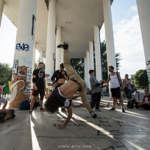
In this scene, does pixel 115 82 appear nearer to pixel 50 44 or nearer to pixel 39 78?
pixel 39 78

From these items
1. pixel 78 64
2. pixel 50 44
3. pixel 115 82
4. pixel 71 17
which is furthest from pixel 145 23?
pixel 78 64

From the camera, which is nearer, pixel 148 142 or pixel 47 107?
pixel 148 142

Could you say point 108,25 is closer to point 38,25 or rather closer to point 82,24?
point 82,24

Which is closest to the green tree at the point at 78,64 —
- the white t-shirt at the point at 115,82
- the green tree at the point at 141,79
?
the white t-shirt at the point at 115,82

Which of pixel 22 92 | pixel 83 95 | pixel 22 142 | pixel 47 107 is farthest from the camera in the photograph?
pixel 22 92

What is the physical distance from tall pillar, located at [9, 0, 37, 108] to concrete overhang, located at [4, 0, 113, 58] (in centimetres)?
860

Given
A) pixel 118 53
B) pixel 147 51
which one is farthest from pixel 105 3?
pixel 118 53

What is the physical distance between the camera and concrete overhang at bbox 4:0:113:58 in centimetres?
1282

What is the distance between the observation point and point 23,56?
548 centimetres

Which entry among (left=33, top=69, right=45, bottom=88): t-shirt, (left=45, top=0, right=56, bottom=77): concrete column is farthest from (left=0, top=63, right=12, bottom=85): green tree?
(left=33, top=69, right=45, bottom=88): t-shirt

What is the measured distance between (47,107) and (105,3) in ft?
42.9

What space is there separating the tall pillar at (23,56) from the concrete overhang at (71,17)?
8595mm

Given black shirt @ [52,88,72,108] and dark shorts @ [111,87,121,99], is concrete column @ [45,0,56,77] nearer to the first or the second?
dark shorts @ [111,87,121,99]

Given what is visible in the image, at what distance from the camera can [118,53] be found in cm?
2809
